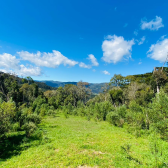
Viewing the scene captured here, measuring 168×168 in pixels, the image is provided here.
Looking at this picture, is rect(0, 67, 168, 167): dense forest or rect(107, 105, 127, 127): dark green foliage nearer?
rect(0, 67, 168, 167): dense forest

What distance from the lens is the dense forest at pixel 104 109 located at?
13500mm

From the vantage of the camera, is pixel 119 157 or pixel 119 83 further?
pixel 119 83

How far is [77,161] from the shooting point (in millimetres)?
8188

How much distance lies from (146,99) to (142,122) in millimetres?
22473

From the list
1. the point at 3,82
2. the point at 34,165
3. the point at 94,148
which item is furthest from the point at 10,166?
the point at 3,82

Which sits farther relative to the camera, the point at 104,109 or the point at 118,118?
the point at 104,109

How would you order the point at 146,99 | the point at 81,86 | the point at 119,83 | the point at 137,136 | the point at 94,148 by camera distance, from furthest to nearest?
the point at 81,86, the point at 119,83, the point at 146,99, the point at 137,136, the point at 94,148

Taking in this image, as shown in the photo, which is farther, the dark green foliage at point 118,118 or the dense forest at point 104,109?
the dark green foliage at point 118,118

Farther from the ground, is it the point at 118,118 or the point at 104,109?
the point at 104,109

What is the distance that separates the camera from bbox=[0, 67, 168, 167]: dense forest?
44.3 ft

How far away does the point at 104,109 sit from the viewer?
104 feet

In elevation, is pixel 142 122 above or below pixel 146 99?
below

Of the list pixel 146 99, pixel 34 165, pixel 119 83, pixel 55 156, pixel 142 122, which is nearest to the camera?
pixel 34 165

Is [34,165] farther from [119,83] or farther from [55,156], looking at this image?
[119,83]
